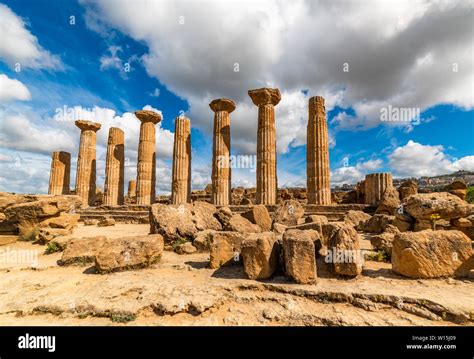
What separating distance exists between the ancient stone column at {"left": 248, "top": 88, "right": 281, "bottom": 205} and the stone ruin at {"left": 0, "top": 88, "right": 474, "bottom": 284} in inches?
2.7

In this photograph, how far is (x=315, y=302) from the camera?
148 inches

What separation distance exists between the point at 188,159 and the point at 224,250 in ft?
45.7

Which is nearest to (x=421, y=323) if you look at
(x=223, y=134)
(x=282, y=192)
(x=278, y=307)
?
(x=278, y=307)

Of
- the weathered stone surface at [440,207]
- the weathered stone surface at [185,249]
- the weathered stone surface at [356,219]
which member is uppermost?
the weathered stone surface at [440,207]

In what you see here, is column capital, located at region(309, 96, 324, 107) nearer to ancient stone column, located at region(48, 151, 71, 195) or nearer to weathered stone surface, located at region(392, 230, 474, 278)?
weathered stone surface, located at region(392, 230, 474, 278)

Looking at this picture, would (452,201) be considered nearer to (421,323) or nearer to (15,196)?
(421,323)

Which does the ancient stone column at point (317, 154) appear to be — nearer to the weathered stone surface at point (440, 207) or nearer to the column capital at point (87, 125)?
the weathered stone surface at point (440, 207)

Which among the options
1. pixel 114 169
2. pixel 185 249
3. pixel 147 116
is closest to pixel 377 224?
pixel 185 249

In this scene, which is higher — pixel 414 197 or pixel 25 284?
pixel 414 197

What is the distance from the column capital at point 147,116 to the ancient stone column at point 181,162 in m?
2.36

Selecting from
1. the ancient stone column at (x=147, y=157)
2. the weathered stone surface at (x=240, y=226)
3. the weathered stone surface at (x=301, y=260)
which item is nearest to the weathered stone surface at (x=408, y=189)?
the weathered stone surface at (x=240, y=226)

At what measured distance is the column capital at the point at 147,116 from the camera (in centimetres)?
1927

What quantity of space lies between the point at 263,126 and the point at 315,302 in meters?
13.6
